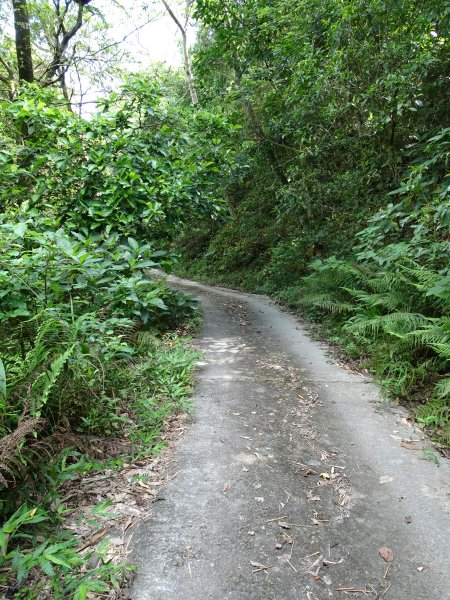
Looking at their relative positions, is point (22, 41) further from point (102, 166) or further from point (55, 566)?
point (55, 566)

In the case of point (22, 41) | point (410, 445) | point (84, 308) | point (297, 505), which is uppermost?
point (22, 41)

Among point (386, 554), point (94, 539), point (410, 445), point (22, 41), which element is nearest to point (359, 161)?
point (410, 445)

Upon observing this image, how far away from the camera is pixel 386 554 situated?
2.28 meters

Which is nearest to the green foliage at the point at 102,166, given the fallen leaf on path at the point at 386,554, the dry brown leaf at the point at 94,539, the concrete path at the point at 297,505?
the concrete path at the point at 297,505

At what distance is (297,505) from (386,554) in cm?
63

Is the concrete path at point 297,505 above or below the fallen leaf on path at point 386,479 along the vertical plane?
above

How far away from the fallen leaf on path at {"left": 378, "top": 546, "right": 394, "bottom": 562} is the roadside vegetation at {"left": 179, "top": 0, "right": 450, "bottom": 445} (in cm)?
155

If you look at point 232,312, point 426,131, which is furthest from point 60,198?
point 426,131

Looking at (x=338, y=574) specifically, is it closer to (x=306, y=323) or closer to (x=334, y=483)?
(x=334, y=483)

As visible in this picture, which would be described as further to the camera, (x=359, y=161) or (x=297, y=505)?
(x=359, y=161)

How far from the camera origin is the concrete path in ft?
6.89

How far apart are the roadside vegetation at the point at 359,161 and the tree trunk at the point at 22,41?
17.5ft

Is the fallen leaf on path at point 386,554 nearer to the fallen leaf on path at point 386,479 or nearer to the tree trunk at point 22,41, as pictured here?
the fallen leaf on path at point 386,479

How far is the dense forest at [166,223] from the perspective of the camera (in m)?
2.79
